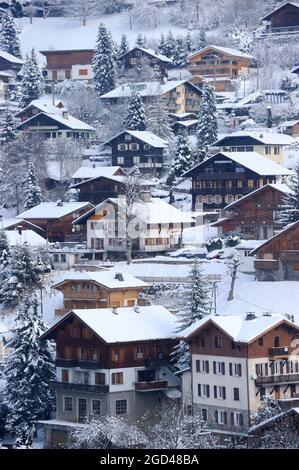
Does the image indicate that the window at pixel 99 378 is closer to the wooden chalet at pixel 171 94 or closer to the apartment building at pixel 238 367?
the apartment building at pixel 238 367

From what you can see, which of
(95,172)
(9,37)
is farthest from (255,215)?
(9,37)

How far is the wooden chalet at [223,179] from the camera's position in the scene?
353 ft

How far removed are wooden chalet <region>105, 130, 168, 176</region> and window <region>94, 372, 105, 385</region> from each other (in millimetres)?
41260

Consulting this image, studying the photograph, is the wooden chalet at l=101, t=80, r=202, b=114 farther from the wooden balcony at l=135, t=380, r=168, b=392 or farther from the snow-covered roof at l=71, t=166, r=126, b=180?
the wooden balcony at l=135, t=380, r=168, b=392

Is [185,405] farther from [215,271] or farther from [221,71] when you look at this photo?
[221,71]

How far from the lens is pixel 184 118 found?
128 metres

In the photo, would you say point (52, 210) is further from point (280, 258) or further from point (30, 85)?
point (30, 85)

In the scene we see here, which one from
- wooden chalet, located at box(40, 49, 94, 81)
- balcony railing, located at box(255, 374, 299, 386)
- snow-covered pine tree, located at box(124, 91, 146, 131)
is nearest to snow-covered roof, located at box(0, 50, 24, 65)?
wooden chalet, located at box(40, 49, 94, 81)

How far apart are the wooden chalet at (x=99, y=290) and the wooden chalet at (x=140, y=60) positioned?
5264cm

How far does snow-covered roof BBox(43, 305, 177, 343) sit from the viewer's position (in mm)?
77250

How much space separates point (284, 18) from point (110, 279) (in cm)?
Result: 5845

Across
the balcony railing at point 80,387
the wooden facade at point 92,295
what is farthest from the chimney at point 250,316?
the wooden facade at point 92,295
